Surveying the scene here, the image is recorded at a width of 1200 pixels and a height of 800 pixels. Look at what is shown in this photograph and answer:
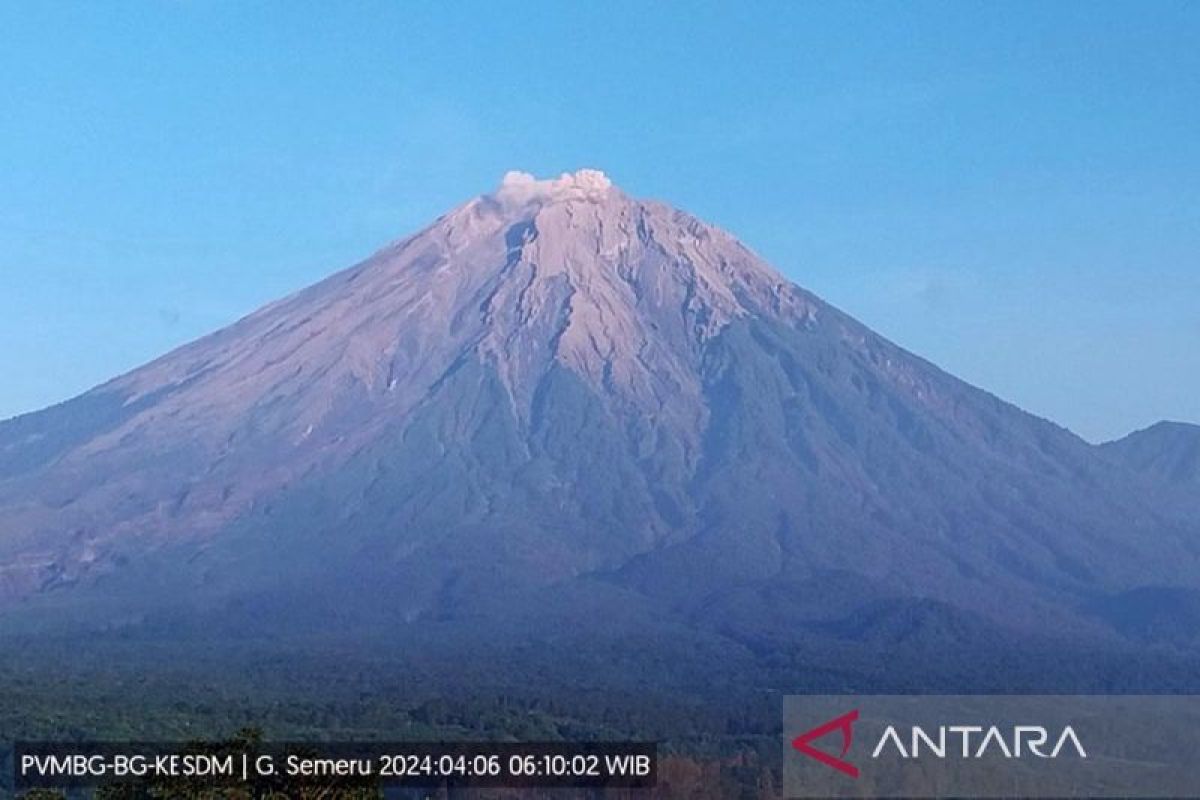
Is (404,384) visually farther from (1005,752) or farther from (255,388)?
(1005,752)

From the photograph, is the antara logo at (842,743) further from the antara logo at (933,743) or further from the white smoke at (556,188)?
the white smoke at (556,188)

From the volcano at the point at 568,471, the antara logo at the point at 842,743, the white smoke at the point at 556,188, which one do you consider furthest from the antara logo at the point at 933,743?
the white smoke at the point at 556,188

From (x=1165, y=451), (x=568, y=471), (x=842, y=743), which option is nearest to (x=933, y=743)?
(x=842, y=743)

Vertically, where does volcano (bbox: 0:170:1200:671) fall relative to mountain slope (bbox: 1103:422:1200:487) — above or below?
below

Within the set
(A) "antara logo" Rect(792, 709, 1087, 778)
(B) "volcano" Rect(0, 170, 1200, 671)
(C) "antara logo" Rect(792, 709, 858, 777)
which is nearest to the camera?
(C) "antara logo" Rect(792, 709, 858, 777)

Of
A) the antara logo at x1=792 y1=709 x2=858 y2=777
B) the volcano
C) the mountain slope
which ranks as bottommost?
the antara logo at x1=792 y1=709 x2=858 y2=777

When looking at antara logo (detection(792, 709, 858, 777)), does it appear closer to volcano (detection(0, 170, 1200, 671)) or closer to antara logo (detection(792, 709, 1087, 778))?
antara logo (detection(792, 709, 1087, 778))

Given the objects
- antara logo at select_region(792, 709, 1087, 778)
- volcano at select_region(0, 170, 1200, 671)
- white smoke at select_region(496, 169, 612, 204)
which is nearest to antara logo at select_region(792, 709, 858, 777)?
antara logo at select_region(792, 709, 1087, 778)

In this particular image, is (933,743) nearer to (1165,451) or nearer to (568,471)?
(568,471)
